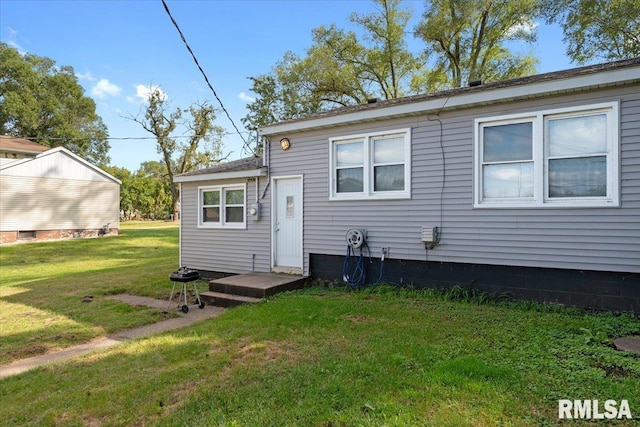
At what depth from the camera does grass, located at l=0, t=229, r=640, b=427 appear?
2.87 m

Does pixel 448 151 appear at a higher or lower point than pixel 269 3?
lower

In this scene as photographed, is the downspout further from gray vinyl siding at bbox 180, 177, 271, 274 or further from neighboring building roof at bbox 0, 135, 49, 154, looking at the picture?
neighboring building roof at bbox 0, 135, 49, 154

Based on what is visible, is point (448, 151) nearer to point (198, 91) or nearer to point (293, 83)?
point (293, 83)

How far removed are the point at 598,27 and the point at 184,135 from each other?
29.0m

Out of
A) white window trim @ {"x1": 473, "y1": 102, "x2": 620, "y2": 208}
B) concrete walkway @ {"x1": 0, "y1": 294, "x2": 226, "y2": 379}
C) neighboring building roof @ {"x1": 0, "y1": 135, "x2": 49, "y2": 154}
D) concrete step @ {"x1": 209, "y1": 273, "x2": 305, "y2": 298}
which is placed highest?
neighboring building roof @ {"x1": 0, "y1": 135, "x2": 49, "y2": 154}

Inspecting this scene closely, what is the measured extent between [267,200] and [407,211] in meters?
3.38

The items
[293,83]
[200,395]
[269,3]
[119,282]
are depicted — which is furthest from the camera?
[293,83]

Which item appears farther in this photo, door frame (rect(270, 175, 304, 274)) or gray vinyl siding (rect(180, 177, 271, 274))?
gray vinyl siding (rect(180, 177, 271, 274))

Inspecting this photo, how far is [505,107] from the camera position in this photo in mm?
5988

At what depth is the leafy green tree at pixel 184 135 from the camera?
31203 millimetres

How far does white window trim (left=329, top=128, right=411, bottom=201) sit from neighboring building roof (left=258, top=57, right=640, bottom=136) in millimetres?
318

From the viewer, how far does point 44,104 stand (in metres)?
37.4

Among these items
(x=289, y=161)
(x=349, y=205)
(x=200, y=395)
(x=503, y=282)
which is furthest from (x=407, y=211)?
(x=200, y=395)

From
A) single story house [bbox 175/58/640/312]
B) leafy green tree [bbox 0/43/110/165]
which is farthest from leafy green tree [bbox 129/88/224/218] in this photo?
single story house [bbox 175/58/640/312]
